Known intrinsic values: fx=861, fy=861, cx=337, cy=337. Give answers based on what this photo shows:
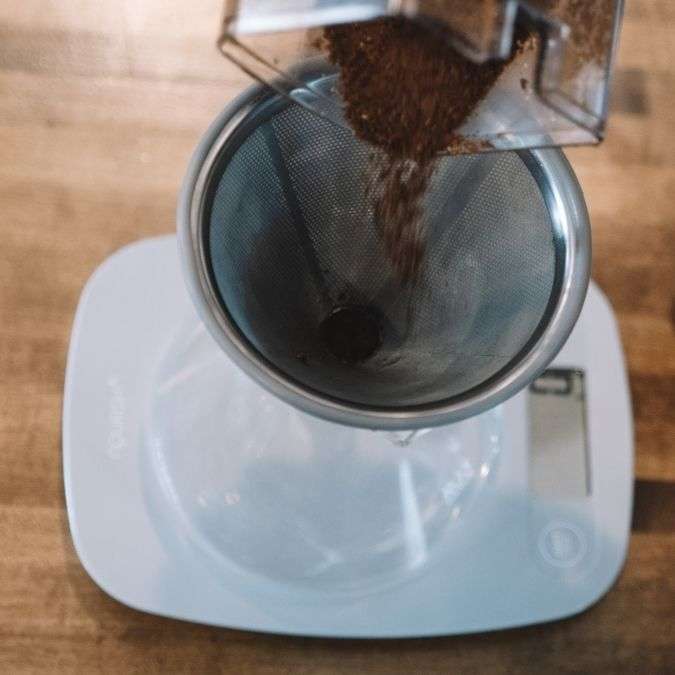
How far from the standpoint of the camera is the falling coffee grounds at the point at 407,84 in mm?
609

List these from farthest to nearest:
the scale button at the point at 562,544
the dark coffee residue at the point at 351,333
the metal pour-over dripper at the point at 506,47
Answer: the scale button at the point at 562,544 < the dark coffee residue at the point at 351,333 < the metal pour-over dripper at the point at 506,47

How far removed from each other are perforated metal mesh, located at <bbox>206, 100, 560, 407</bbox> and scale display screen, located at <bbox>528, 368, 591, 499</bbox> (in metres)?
0.20

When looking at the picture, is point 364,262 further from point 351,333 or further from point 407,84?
point 407,84

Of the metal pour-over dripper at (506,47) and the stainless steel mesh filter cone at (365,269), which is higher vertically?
the metal pour-over dripper at (506,47)

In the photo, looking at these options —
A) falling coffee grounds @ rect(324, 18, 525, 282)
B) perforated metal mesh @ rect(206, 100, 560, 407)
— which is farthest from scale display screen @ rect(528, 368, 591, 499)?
falling coffee grounds @ rect(324, 18, 525, 282)

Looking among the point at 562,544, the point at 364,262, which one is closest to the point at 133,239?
the point at 364,262

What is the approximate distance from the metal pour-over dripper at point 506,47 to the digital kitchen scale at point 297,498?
1.15ft

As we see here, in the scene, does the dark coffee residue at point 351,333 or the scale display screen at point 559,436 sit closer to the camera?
the dark coffee residue at point 351,333

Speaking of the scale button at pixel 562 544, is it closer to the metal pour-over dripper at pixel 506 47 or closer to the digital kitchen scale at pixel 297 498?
the digital kitchen scale at pixel 297 498

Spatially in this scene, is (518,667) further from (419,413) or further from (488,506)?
(419,413)

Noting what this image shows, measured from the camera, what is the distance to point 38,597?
0.87 m

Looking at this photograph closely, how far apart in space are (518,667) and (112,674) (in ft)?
1.36

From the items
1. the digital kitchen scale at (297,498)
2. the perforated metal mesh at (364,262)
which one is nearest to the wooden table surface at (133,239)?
the digital kitchen scale at (297,498)

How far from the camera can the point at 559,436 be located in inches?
36.0
